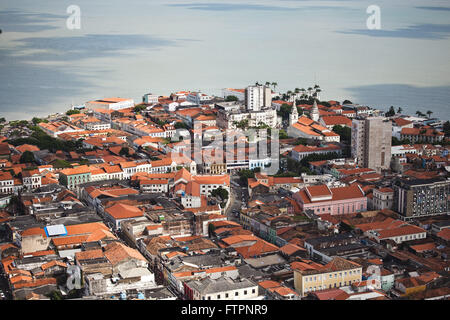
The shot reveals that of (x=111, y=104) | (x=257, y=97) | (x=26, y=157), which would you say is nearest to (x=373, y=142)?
(x=257, y=97)

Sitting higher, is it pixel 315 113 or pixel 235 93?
pixel 235 93

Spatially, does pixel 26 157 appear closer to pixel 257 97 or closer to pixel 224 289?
pixel 257 97

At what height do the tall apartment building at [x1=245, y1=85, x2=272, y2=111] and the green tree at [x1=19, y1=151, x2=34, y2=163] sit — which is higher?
the tall apartment building at [x1=245, y1=85, x2=272, y2=111]

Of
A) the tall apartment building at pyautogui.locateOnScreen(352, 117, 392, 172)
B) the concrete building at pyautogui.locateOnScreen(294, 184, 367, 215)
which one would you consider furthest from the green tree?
the tall apartment building at pyautogui.locateOnScreen(352, 117, 392, 172)

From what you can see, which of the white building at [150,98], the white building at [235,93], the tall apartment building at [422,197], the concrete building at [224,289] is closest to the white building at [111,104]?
the white building at [150,98]

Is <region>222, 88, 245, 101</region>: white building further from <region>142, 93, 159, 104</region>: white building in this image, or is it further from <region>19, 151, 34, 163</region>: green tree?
<region>19, 151, 34, 163</region>: green tree

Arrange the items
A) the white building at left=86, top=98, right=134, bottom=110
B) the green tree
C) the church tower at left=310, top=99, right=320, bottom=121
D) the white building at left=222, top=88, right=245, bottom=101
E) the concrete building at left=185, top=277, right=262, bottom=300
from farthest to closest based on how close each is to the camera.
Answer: the white building at left=222, top=88, right=245, bottom=101
the white building at left=86, top=98, right=134, bottom=110
the church tower at left=310, top=99, right=320, bottom=121
the green tree
the concrete building at left=185, top=277, right=262, bottom=300

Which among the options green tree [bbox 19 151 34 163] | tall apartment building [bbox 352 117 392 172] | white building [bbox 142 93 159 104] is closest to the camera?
tall apartment building [bbox 352 117 392 172]
